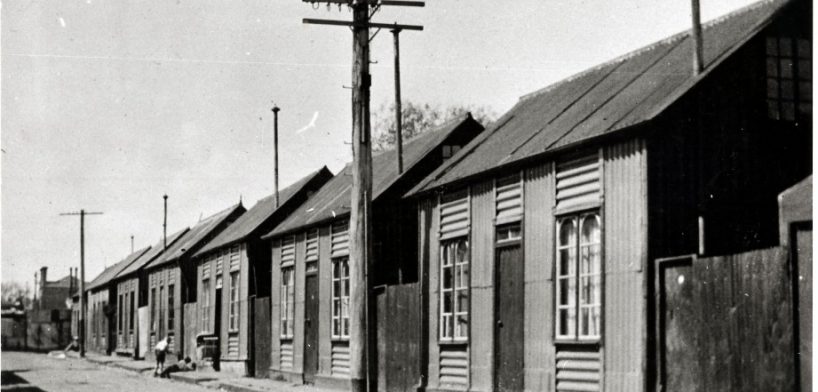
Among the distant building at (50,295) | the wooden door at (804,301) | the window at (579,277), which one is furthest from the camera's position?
the distant building at (50,295)

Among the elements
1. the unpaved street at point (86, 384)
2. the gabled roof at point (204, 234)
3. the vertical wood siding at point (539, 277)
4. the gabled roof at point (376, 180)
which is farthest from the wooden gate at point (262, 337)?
the vertical wood siding at point (539, 277)

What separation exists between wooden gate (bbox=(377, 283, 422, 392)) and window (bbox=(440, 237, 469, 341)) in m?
0.78

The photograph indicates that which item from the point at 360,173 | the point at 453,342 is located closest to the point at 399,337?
the point at 453,342

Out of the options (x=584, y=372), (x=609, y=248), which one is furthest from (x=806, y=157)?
(x=584, y=372)

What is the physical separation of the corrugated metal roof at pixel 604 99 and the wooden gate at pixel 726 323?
6.80ft

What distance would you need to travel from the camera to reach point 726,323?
11898mm

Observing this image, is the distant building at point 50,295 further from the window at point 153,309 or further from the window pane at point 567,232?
the window pane at point 567,232

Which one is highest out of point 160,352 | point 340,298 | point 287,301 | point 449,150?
point 449,150

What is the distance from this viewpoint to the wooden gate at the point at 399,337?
66.0 ft

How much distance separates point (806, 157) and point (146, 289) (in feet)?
142

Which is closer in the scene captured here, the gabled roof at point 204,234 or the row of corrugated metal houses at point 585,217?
the row of corrugated metal houses at point 585,217

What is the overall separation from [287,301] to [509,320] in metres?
12.2

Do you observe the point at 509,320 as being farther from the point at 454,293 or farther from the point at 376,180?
the point at 376,180

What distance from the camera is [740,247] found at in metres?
14.0
